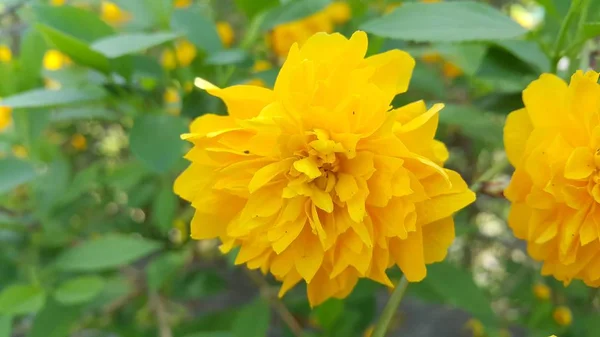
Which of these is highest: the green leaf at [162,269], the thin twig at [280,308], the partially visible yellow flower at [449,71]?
the partially visible yellow flower at [449,71]

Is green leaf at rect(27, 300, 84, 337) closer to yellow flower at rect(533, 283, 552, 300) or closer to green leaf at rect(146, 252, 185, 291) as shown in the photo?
green leaf at rect(146, 252, 185, 291)

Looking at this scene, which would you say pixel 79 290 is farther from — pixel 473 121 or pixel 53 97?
pixel 473 121

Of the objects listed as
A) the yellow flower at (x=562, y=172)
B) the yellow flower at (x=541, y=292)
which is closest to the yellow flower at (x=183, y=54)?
the yellow flower at (x=562, y=172)

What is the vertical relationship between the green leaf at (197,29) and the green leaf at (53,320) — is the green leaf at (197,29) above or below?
above

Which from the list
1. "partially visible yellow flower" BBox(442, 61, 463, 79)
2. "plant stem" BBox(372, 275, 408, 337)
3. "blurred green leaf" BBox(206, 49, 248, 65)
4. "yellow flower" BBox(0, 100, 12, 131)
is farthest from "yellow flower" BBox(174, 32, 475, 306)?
"yellow flower" BBox(0, 100, 12, 131)

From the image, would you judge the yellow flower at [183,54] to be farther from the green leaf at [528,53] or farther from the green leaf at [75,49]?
the green leaf at [528,53]

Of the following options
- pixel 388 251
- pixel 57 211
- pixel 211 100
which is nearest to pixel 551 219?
pixel 388 251
